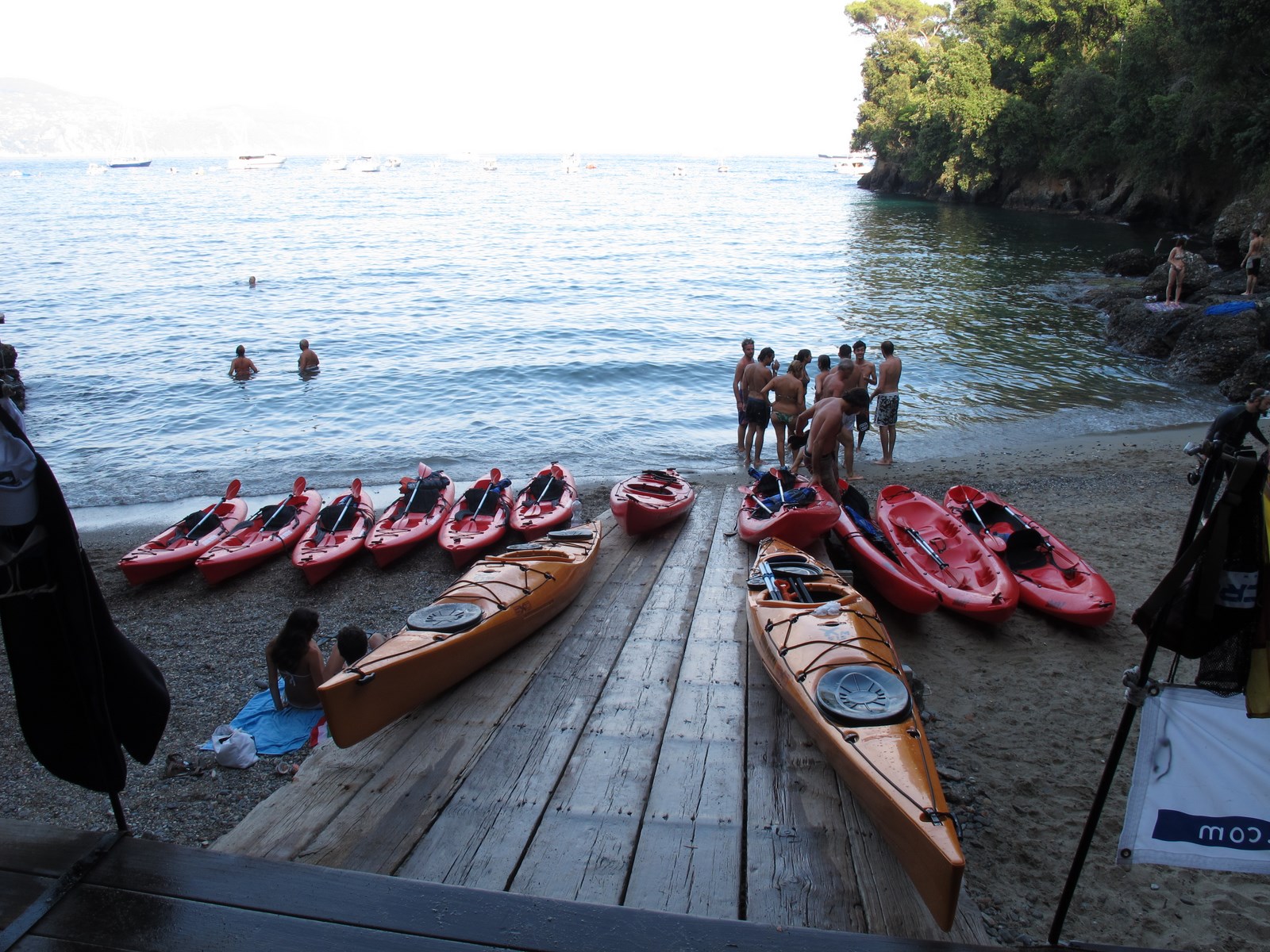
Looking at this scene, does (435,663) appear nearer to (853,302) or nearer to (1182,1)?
(853,302)

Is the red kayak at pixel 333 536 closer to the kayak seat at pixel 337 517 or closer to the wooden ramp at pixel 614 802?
the kayak seat at pixel 337 517

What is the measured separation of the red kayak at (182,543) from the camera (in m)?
8.66

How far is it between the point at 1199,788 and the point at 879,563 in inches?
185

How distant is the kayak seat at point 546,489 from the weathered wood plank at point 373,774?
15.7 ft

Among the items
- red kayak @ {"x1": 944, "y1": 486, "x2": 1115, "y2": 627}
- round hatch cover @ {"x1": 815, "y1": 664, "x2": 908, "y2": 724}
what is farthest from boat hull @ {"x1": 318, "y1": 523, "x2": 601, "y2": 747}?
red kayak @ {"x1": 944, "y1": 486, "x2": 1115, "y2": 627}

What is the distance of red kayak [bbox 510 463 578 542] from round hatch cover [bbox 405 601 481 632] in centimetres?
384

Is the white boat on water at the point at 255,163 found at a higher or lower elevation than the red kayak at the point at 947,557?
higher

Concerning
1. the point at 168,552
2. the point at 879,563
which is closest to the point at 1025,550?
the point at 879,563

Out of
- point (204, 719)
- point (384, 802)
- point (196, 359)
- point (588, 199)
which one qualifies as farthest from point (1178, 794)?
point (588, 199)

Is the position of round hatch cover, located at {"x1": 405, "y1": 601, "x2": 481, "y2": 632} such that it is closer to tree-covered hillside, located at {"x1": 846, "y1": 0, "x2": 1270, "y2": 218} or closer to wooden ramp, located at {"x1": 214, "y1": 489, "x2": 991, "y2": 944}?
wooden ramp, located at {"x1": 214, "y1": 489, "x2": 991, "y2": 944}

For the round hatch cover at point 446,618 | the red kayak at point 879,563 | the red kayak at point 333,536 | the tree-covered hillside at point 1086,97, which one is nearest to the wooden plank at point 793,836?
the round hatch cover at point 446,618

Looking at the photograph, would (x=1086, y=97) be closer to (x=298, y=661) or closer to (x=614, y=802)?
(x=298, y=661)

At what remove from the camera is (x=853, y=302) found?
85.9 feet

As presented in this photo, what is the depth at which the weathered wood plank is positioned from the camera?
356cm
